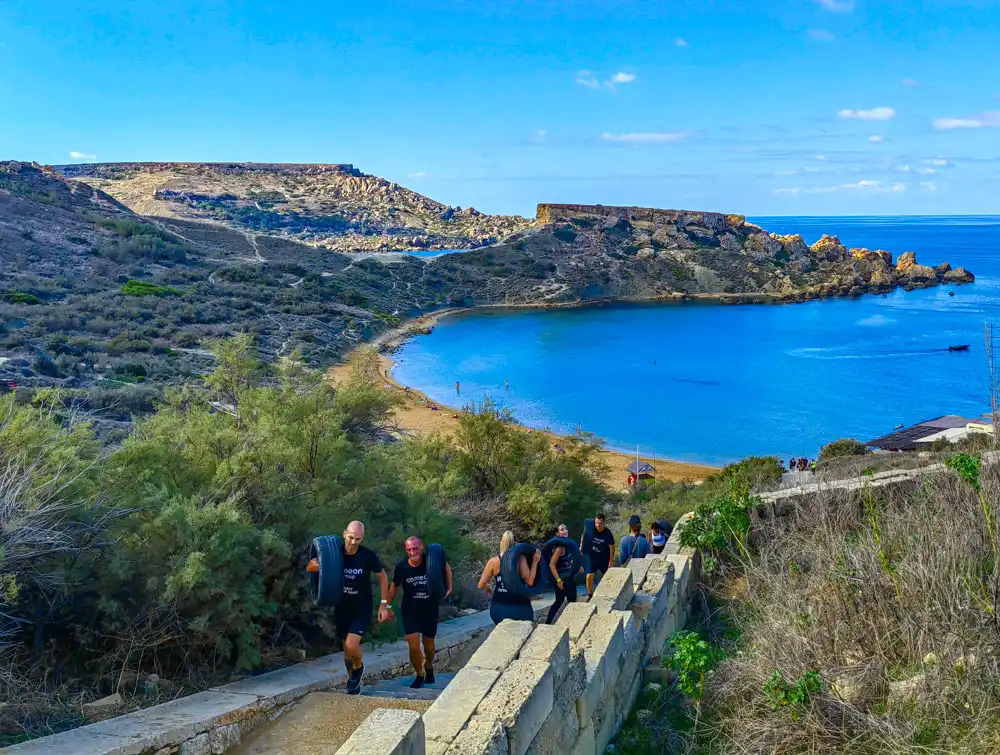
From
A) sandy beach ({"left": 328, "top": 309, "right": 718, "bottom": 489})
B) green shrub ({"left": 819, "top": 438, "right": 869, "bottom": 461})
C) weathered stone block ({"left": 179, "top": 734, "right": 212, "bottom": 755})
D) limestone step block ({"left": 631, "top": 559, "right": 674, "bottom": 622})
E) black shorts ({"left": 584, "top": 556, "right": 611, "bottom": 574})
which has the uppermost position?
limestone step block ({"left": 631, "top": 559, "right": 674, "bottom": 622})

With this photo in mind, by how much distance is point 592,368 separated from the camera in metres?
54.8

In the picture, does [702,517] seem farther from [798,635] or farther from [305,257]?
[305,257]

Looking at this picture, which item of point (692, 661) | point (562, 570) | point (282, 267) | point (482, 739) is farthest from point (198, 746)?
point (282, 267)

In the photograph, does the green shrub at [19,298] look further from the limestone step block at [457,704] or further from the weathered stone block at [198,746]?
the limestone step block at [457,704]

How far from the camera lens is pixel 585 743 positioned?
17.1ft

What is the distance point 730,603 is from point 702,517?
3.66ft

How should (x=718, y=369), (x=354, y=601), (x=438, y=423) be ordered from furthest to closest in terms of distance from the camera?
(x=718, y=369), (x=438, y=423), (x=354, y=601)

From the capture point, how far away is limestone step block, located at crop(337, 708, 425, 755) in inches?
135

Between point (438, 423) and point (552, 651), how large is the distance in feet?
102

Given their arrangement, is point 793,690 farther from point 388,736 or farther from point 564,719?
point 388,736

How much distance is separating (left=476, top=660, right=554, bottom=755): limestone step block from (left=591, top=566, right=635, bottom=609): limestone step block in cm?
218

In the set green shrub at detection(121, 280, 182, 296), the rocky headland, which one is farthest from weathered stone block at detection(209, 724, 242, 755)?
green shrub at detection(121, 280, 182, 296)

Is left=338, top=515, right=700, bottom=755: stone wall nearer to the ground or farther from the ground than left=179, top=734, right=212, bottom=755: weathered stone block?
farther from the ground

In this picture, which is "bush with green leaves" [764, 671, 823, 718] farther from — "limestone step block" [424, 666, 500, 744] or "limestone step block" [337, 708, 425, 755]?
"limestone step block" [337, 708, 425, 755]
